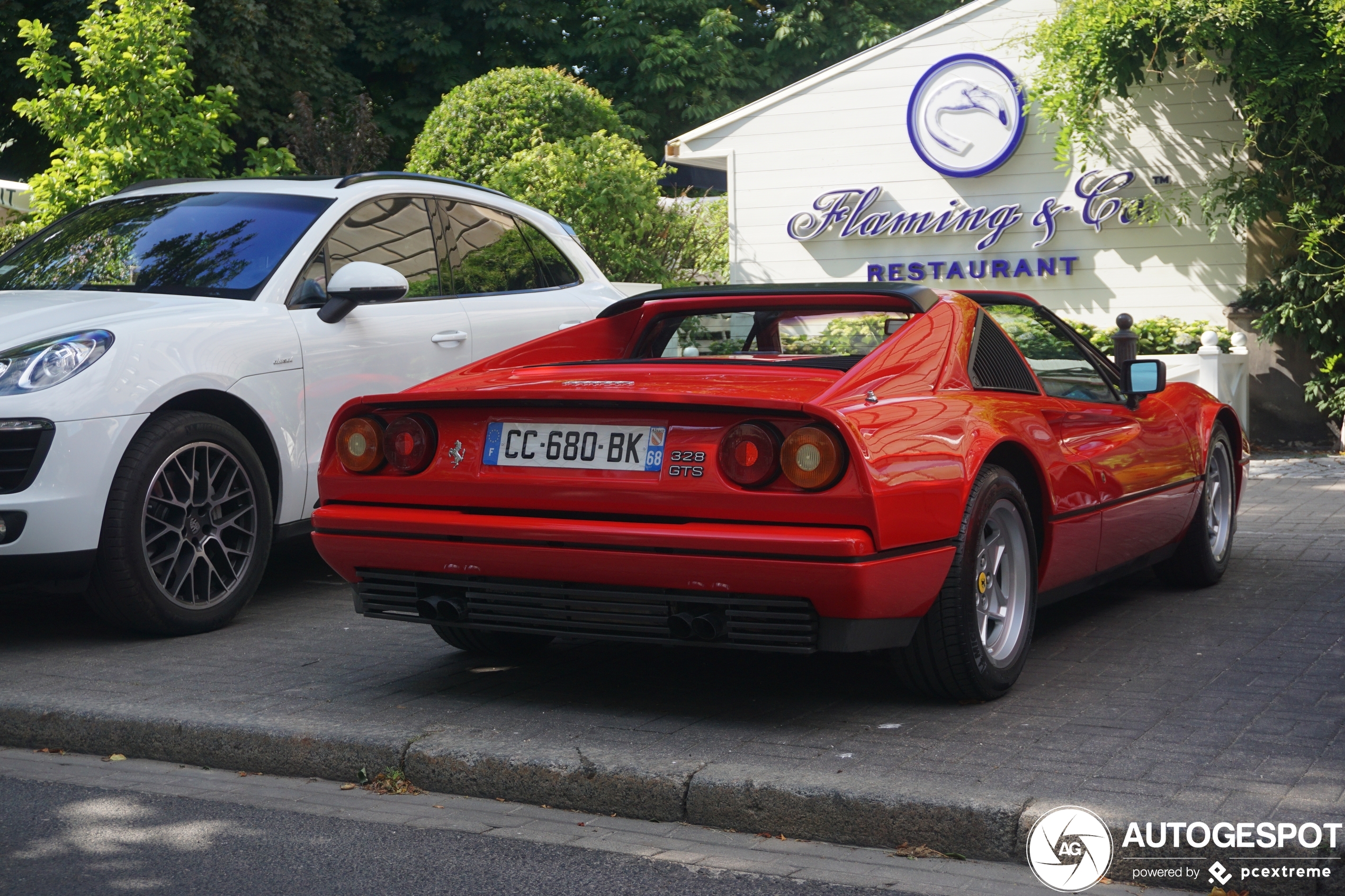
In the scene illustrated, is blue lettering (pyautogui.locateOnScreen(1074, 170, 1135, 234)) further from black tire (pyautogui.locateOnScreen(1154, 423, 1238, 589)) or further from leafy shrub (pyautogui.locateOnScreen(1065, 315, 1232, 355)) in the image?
black tire (pyautogui.locateOnScreen(1154, 423, 1238, 589))

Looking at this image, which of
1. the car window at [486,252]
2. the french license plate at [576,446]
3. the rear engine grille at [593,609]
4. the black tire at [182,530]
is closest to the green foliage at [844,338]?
the french license plate at [576,446]

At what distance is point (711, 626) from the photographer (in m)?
4.06

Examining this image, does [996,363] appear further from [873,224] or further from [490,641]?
[873,224]

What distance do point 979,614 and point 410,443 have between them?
6.11 feet

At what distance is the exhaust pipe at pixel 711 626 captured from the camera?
4.06m

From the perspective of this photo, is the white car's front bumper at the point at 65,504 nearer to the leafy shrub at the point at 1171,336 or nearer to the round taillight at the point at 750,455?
the round taillight at the point at 750,455

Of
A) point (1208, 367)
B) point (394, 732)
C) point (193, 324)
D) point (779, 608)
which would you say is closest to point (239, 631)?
point (193, 324)

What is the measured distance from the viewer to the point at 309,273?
6.32 meters

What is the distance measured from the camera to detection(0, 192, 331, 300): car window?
20.2 ft

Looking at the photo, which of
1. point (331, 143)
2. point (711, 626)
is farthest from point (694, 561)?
point (331, 143)

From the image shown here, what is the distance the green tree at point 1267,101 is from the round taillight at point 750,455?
929 cm

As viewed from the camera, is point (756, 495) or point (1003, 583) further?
point (1003, 583)

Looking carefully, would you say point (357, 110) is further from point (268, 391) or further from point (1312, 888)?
point (1312, 888)

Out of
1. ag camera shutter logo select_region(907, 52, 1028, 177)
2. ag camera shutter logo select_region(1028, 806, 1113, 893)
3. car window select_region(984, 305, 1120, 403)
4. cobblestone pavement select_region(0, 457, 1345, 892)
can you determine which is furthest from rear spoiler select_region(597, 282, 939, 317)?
ag camera shutter logo select_region(907, 52, 1028, 177)
